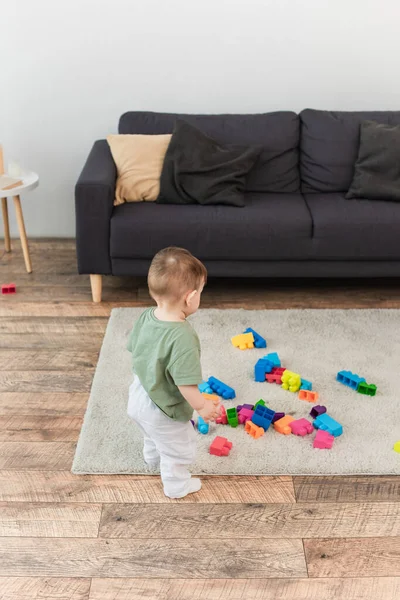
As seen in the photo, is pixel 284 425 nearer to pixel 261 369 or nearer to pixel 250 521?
pixel 261 369

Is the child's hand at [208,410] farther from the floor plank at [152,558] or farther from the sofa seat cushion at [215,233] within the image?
the sofa seat cushion at [215,233]

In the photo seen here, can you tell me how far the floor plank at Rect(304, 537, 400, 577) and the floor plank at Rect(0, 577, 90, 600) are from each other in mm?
692

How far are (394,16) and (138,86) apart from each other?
62.3 inches

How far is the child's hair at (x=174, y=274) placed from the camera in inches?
79.0

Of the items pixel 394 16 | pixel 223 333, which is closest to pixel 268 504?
pixel 223 333

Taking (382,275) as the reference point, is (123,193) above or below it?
above

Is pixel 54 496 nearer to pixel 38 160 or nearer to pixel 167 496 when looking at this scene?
pixel 167 496

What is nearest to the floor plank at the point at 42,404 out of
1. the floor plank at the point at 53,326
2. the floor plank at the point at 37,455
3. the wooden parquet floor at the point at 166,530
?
the wooden parquet floor at the point at 166,530

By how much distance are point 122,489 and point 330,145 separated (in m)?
2.39

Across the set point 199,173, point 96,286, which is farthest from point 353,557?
point 199,173

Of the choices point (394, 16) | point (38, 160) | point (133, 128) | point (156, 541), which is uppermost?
point (394, 16)

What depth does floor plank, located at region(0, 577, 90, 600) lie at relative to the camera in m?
1.97

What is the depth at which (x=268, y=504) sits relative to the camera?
2.30 metres

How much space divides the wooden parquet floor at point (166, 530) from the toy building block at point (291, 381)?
1.74ft
